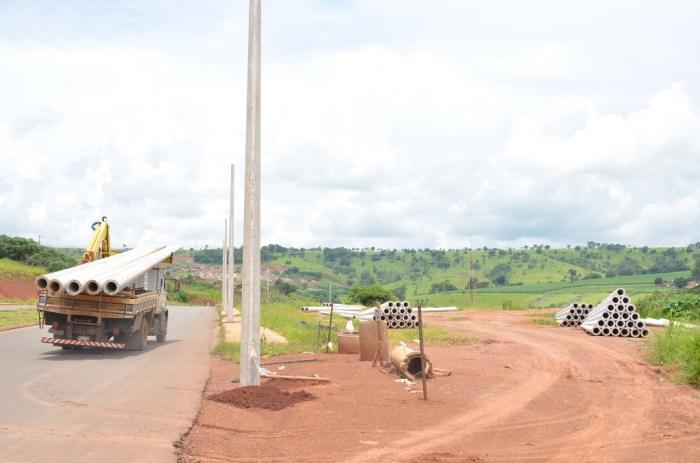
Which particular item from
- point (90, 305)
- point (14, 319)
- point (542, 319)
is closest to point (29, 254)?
point (14, 319)

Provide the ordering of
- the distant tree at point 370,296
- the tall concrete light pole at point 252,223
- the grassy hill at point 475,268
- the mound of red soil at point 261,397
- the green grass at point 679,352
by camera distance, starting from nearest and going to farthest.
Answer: the mound of red soil at point 261,397, the tall concrete light pole at point 252,223, the green grass at point 679,352, the distant tree at point 370,296, the grassy hill at point 475,268

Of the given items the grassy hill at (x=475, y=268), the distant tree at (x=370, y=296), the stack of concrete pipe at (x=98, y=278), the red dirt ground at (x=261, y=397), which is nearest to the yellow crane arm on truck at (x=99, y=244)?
the stack of concrete pipe at (x=98, y=278)

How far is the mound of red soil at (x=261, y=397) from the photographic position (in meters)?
13.1

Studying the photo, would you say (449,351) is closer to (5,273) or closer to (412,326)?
(412,326)

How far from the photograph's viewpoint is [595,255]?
122750 mm

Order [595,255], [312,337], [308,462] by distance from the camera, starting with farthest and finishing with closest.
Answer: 1. [595,255]
2. [312,337]
3. [308,462]

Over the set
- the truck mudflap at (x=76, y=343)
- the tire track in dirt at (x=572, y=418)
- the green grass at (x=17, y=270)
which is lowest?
the tire track in dirt at (x=572, y=418)

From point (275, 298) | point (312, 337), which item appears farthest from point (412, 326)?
point (275, 298)

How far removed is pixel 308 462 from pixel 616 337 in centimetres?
2185

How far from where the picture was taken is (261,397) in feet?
44.7

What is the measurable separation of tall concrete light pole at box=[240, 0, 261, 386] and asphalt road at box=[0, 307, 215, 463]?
115 centimetres

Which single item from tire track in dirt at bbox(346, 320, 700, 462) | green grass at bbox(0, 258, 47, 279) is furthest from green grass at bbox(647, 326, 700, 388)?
green grass at bbox(0, 258, 47, 279)

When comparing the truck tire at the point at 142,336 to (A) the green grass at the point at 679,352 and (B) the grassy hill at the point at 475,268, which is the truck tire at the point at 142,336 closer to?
(A) the green grass at the point at 679,352

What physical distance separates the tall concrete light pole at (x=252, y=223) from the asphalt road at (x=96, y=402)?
1155mm
